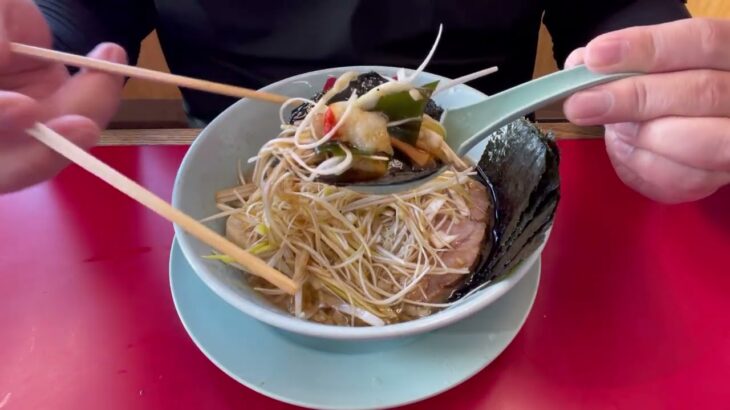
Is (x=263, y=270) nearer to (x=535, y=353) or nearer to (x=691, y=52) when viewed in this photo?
(x=535, y=353)

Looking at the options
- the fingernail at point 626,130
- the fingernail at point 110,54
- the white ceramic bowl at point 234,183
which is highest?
the fingernail at point 110,54

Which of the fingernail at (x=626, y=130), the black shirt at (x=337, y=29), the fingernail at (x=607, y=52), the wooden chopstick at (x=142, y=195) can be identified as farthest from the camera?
the black shirt at (x=337, y=29)

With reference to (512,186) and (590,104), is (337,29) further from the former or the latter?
(590,104)

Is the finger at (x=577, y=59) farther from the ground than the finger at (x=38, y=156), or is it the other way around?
the finger at (x=577, y=59)

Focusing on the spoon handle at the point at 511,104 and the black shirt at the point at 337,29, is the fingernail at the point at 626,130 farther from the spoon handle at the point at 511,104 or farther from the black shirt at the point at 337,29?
the black shirt at the point at 337,29

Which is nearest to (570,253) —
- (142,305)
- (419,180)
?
(419,180)

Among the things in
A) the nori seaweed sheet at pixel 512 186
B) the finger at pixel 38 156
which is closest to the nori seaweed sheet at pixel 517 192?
the nori seaweed sheet at pixel 512 186
